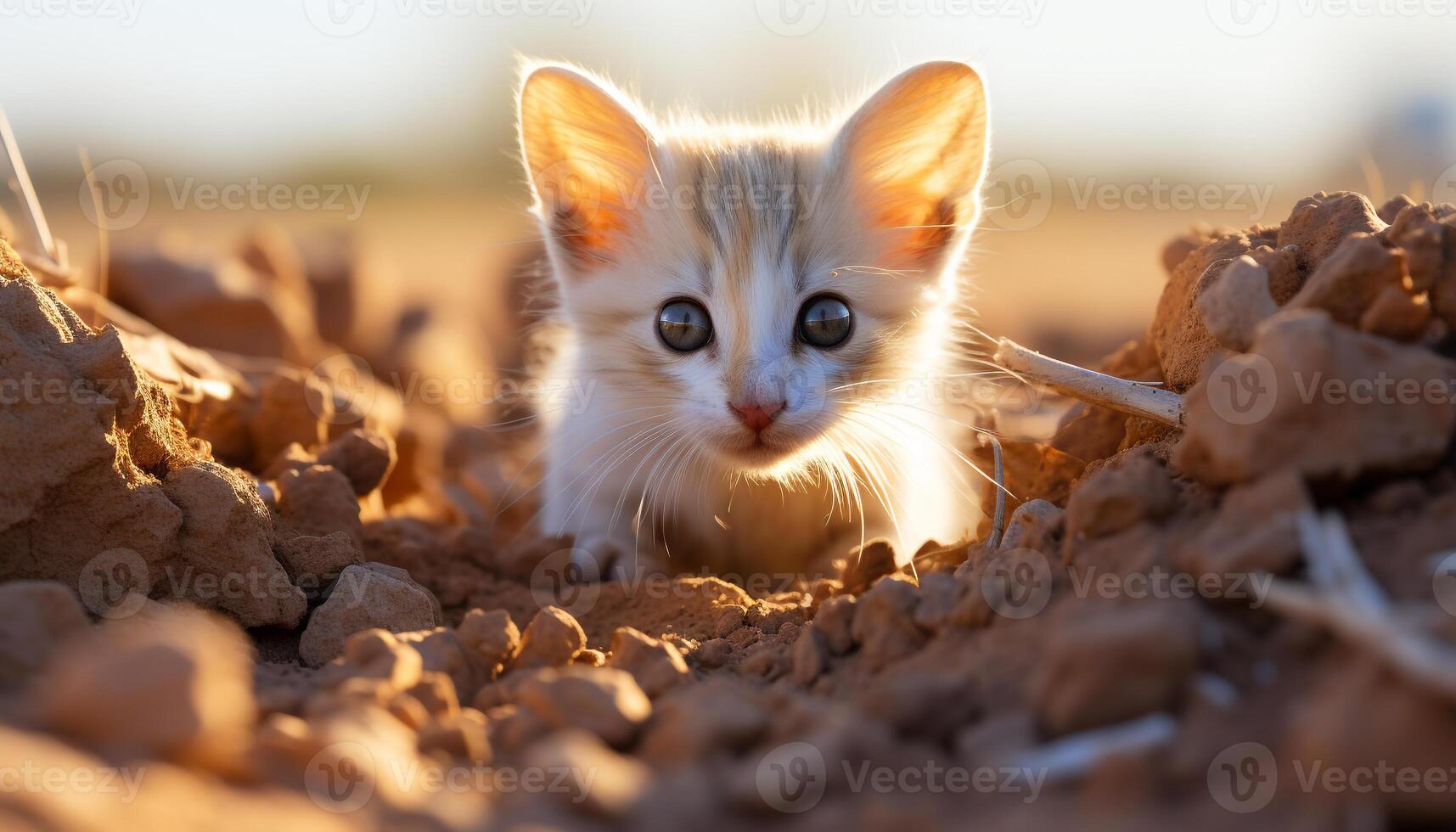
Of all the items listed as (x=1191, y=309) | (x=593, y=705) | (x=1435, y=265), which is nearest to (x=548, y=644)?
(x=593, y=705)

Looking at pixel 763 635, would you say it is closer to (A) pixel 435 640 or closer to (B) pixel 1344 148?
(A) pixel 435 640

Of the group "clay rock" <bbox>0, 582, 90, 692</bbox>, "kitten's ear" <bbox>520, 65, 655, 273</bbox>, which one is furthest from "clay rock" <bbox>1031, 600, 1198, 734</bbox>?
"kitten's ear" <bbox>520, 65, 655, 273</bbox>

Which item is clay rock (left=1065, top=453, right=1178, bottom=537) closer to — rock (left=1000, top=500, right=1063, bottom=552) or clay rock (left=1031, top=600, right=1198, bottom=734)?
rock (left=1000, top=500, right=1063, bottom=552)

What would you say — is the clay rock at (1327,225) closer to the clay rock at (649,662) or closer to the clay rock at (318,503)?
the clay rock at (649,662)

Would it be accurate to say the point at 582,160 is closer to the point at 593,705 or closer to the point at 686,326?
the point at 686,326

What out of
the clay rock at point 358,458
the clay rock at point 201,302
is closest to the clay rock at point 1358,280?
the clay rock at point 358,458

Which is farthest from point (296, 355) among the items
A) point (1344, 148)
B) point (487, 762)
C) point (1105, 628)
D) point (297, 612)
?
point (1344, 148)

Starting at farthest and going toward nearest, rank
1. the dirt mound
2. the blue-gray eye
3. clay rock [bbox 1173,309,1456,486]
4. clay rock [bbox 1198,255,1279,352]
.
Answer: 1. the blue-gray eye
2. clay rock [bbox 1198,255,1279,352]
3. clay rock [bbox 1173,309,1456,486]
4. the dirt mound
